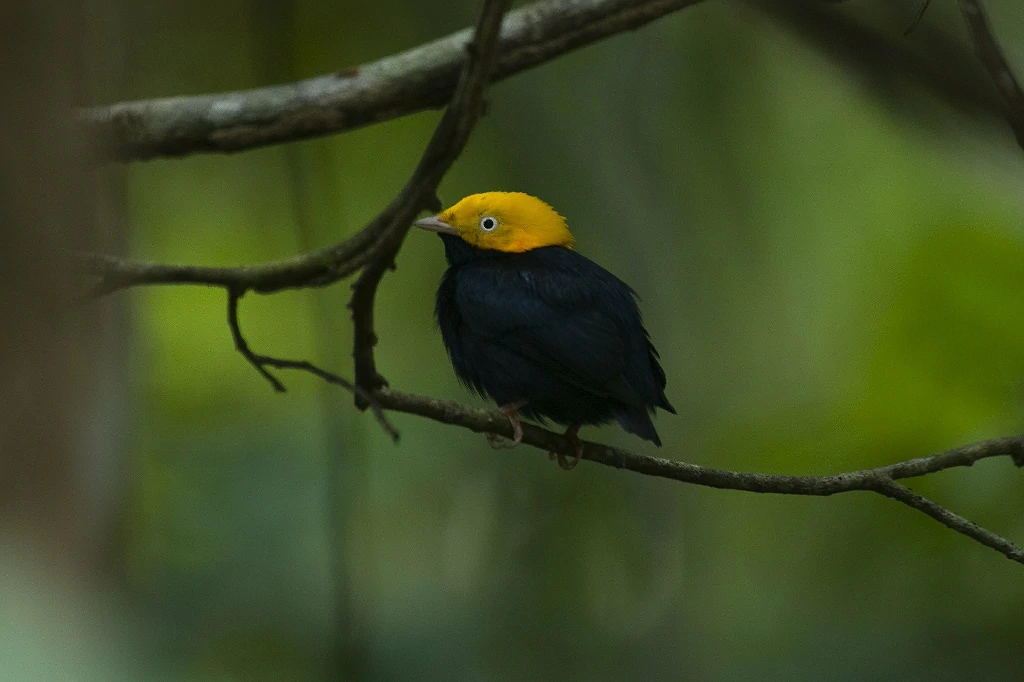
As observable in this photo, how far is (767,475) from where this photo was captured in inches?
103

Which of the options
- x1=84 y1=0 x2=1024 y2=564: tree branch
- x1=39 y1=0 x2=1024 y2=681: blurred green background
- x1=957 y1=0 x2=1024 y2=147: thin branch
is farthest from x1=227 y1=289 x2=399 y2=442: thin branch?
x1=957 y1=0 x2=1024 y2=147: thin branch

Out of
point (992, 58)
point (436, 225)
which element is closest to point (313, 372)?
point (436, 225)

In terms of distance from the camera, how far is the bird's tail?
2740 mm

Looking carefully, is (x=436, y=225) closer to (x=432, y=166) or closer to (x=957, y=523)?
(x=432, y=166)

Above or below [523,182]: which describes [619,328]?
below

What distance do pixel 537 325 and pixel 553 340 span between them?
78 millimetres

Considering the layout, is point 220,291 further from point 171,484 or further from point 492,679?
point 492,679

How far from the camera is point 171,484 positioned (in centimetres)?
406

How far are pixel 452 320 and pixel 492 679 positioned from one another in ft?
6.45

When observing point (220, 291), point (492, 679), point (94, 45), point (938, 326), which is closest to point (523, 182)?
point (220, 291)

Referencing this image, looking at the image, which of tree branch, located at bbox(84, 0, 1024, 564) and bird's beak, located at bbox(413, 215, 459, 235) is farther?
bird's beak, located at bbox(413, 215, 459, 235)

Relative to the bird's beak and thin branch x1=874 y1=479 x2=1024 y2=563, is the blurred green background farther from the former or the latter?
thin branch x1=874 y1=479 x2=1024 y2=563

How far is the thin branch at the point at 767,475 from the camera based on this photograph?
234 centimetres

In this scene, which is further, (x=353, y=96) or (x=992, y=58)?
(x=353, y=96)
